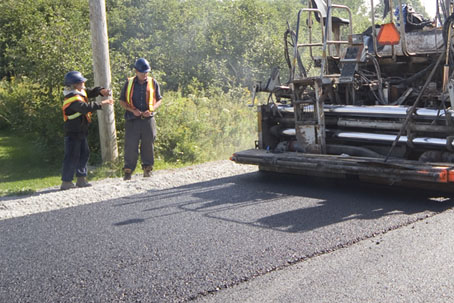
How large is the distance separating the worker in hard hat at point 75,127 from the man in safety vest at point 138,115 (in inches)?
21.7

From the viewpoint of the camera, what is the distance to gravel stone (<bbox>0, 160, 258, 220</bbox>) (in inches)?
234


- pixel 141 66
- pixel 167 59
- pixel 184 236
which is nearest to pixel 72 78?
pixel 141 66

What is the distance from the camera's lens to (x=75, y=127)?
735 centimetres

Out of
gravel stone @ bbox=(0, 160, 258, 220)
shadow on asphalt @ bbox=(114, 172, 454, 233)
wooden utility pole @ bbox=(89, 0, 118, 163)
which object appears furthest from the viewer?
wooden utility pole @ bbox=(89, 0, 118, 163)

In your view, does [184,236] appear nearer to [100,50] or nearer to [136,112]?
[136,112]

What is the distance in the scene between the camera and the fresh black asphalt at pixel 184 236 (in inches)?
143

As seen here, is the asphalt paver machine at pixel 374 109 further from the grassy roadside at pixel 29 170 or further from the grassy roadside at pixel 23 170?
the grassy roadside at pixel 23 170

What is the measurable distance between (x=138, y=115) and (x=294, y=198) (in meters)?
2.71

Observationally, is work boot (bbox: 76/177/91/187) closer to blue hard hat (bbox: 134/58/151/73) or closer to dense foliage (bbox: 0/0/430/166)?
blue hard hat (bbox: 134/58/151/73)

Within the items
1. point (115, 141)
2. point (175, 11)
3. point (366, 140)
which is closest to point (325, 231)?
point (366, 140)

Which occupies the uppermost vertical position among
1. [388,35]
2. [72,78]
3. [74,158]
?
[388,35]

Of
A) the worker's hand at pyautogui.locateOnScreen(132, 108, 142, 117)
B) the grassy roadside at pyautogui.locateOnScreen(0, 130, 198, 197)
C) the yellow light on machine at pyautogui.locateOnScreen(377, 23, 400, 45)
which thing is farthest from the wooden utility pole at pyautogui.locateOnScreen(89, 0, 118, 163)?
the yellow light on machine at pyautogui.locateOnScreen(377, 23, 400, 45)

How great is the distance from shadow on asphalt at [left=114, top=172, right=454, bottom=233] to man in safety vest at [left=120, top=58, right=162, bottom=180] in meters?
1.21

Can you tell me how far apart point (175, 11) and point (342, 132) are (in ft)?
37.2
